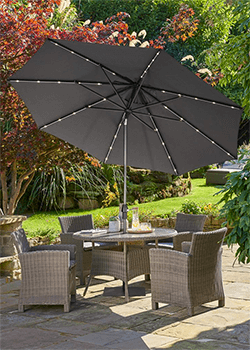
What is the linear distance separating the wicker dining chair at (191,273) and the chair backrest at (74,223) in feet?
6.29

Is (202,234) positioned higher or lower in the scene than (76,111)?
lower

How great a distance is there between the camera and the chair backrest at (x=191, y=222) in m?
6.81

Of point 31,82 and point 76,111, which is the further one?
point 76,111

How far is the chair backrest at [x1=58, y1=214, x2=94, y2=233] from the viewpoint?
6691 mm

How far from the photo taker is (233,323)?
4543mm

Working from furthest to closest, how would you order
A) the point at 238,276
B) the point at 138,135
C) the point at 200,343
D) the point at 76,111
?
the point at 238,276 < the point at 138,135 < the point at 76,111 < the point at 200,343

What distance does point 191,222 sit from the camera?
6902mm

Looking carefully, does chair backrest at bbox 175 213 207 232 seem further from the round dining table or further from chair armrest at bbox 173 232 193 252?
the round dining table

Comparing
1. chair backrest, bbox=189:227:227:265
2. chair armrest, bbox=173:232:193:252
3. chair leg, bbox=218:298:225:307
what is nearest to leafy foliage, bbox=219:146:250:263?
chair backrest, bbox=189:227:227:265

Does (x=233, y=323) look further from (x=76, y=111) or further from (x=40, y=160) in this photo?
(x=40, y=160)

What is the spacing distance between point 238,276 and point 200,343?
2.80m

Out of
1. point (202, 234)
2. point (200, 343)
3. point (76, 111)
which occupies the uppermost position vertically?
point (76, 111)

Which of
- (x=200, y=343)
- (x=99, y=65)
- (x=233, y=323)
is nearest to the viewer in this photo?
(x=200, y=343)

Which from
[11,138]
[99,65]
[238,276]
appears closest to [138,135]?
[99,65]
